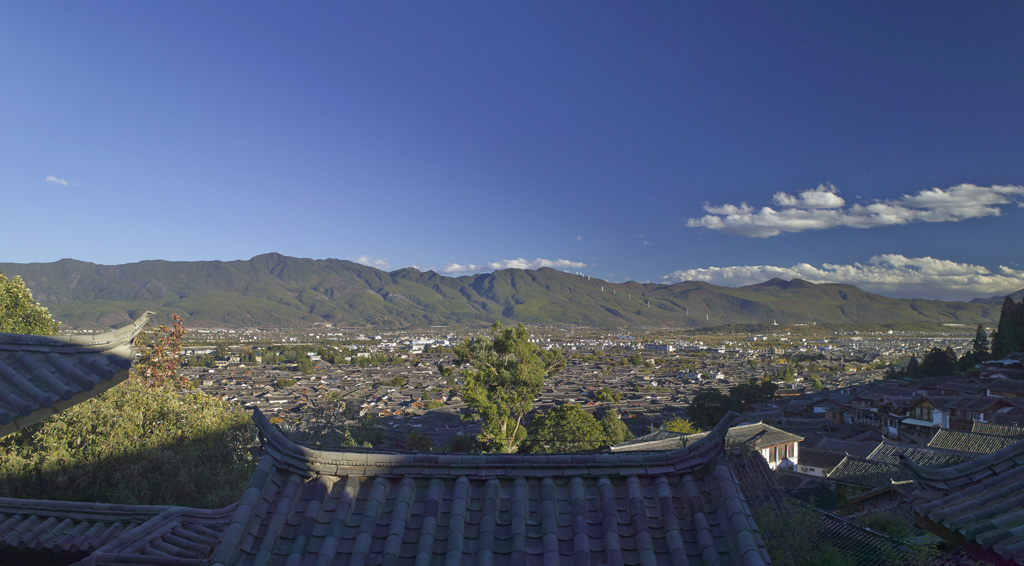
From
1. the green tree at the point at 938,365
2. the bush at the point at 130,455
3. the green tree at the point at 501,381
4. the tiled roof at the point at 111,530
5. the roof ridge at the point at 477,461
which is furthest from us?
the green tree at the point at 938,365

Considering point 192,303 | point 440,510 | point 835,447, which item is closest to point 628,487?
point 440,510

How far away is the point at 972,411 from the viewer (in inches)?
997

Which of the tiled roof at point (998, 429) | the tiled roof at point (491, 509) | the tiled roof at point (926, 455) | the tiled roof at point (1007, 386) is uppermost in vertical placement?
the tiled roof at point (491, 509)

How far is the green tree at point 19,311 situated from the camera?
12039 mm

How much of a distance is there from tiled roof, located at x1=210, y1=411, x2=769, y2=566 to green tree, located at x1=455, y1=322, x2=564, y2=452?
45.6 feet

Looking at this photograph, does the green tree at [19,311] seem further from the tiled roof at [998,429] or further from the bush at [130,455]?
the tiled roof at [998,429]

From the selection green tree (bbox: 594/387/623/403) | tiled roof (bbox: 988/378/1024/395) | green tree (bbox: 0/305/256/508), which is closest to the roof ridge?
green tree (bbox: 0/305/256/508)

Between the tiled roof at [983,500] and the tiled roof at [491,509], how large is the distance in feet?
4.21

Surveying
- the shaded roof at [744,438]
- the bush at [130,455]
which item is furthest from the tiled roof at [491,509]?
the shaded roof at [744,438]

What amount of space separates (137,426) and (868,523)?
51.6ft

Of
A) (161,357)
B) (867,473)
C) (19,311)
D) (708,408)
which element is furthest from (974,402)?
(19,311)

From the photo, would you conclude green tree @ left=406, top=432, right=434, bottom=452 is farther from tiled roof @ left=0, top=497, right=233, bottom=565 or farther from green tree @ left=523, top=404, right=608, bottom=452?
tiled roof @ left=0, top=497, right=233, bottom=565

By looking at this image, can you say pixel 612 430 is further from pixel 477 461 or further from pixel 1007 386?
pixel 1007 386

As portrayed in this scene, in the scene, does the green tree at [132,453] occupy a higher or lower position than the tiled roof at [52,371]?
lower
